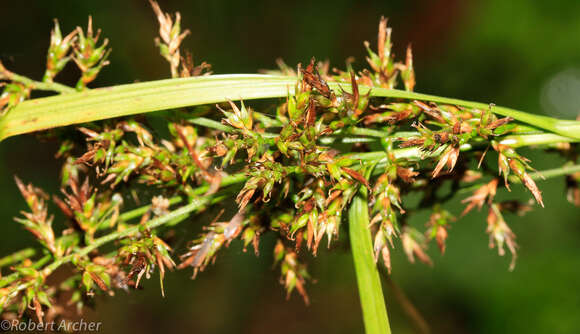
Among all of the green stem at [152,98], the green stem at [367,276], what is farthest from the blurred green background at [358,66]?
the green stem at [152,98]

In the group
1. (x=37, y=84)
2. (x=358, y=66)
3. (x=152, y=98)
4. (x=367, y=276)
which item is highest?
(x=358, y=66)

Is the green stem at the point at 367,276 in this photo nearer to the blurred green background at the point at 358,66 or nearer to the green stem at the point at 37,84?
the green stem at the point at 37,84

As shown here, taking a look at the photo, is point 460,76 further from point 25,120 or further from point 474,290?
point 25,120

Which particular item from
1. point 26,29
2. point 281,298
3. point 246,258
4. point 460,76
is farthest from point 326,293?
point 26,29

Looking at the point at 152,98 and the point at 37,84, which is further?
the point at 37,84

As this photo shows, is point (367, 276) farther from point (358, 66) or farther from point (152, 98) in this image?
point (358, 66)

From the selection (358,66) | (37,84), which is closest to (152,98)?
(37,84)
